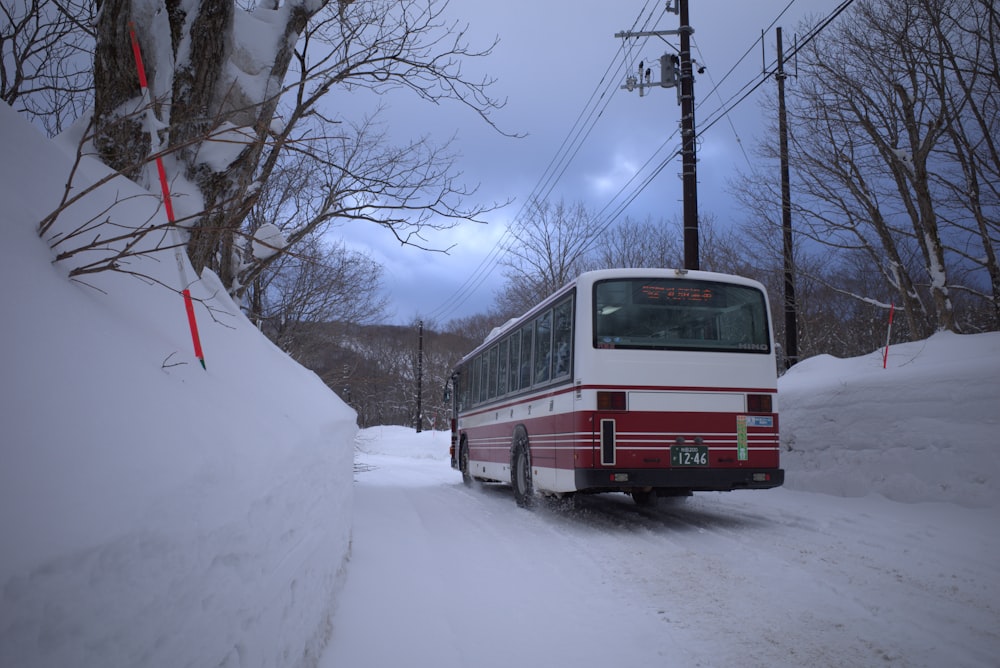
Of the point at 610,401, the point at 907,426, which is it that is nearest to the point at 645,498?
the point at 610,401

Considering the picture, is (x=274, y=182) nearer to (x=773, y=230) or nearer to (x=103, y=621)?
(x=103, y=621)

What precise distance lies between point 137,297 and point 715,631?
393 centimetres

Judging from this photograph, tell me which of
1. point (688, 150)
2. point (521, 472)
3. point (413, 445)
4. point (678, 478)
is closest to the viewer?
point (678, 478)

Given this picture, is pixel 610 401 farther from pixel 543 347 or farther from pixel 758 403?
pixel 543 347

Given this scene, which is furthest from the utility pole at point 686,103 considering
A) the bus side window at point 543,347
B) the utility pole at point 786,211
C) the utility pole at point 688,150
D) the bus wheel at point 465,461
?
the bus wheel at point 465,461

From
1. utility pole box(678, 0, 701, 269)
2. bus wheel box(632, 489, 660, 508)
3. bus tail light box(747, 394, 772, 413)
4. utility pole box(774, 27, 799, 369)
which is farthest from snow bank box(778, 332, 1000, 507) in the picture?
utility pole box(774, 27, 799, 369)

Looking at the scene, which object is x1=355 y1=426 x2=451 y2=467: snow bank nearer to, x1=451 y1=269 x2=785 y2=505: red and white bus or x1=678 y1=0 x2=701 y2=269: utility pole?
x1=678 y1=0 x2=701 y2=269: utility pole

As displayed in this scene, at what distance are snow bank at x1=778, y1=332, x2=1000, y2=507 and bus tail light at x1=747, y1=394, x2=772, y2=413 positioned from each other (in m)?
2.22

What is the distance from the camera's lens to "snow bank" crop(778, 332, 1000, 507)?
804 cm

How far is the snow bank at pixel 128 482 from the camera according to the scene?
1.41 metres

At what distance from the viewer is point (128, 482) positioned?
1.75 metres

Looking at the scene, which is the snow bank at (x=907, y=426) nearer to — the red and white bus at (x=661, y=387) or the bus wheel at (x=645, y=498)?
the red and white bus at (x=661, y=387)

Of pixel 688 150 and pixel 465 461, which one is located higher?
pixel 688 150

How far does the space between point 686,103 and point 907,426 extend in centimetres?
859
